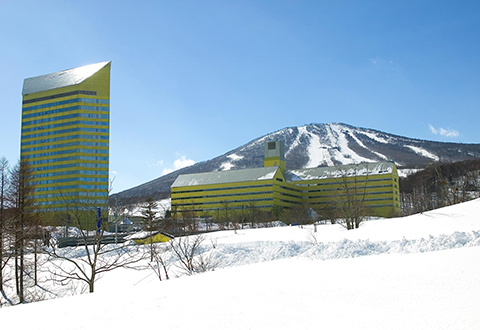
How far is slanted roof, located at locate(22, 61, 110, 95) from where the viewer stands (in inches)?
4173

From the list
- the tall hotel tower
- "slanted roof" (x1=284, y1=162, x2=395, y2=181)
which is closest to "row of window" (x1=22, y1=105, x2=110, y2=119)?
the tall hotel tower

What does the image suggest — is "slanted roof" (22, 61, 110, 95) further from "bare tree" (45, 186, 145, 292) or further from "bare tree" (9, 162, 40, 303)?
"bare tree" (9, 162, 40, 303)

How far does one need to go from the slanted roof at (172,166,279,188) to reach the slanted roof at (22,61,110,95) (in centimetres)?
3884

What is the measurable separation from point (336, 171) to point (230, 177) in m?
29.9

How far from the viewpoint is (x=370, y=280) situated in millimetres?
8414

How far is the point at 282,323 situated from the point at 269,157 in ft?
375

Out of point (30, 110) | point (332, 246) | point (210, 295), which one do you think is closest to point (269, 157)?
point (30, 110)

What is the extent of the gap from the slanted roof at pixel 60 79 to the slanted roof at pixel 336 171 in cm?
6223

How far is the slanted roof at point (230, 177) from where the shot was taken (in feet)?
363

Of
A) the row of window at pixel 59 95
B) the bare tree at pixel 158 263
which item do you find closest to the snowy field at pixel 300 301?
the bare tree at pixel 158 263

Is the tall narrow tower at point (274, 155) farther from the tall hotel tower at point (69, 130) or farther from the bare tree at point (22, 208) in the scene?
the bare tree at point (22, 208)

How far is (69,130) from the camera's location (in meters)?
103

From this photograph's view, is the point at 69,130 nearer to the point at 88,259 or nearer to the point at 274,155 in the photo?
the point at 274,155

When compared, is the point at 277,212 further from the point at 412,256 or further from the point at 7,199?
the point at 412,256
